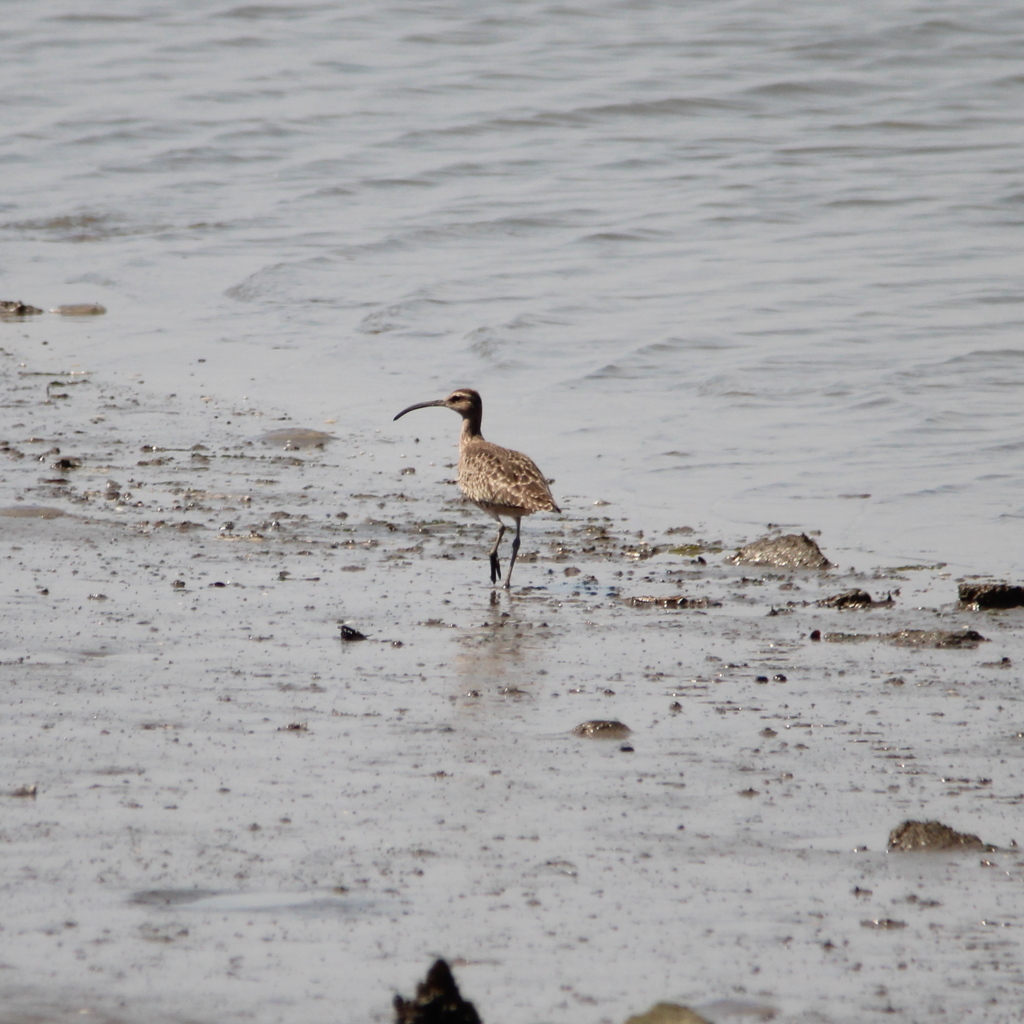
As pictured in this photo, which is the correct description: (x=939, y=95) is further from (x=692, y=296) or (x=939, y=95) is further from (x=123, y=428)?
(x=123, y=428)

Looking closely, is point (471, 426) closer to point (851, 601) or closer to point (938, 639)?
point (851, 601)

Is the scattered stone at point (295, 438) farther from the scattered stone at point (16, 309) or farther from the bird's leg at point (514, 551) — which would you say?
the scattered stone at point (16, 309)

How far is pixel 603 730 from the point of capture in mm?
6438

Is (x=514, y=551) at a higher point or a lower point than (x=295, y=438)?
higher

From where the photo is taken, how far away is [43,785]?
5574 mm

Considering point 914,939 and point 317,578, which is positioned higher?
point 914,939

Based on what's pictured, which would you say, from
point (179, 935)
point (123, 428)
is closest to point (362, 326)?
point (123, 428)

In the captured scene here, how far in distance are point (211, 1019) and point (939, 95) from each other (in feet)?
84.6

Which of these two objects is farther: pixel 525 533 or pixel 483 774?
pixel 525 533

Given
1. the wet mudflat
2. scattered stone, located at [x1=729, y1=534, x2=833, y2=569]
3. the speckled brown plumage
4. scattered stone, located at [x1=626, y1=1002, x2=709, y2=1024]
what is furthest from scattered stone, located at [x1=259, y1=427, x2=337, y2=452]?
scattered stone, located at [x1=626, y1=1002, x2=709, y2=1024]

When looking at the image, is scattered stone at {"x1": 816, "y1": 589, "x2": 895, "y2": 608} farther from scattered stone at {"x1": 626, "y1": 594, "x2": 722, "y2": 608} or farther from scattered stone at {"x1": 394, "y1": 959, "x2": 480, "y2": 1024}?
scattered stone at {"x1": 394, "y1": 959, "x2": 480, "y2": 1024}

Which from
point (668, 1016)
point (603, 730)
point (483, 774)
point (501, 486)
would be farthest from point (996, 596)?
point (668, 1016)

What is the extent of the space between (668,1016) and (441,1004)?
57 centimetres

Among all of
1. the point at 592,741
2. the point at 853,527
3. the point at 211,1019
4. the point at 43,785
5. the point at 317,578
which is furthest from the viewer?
the point at 853,527
